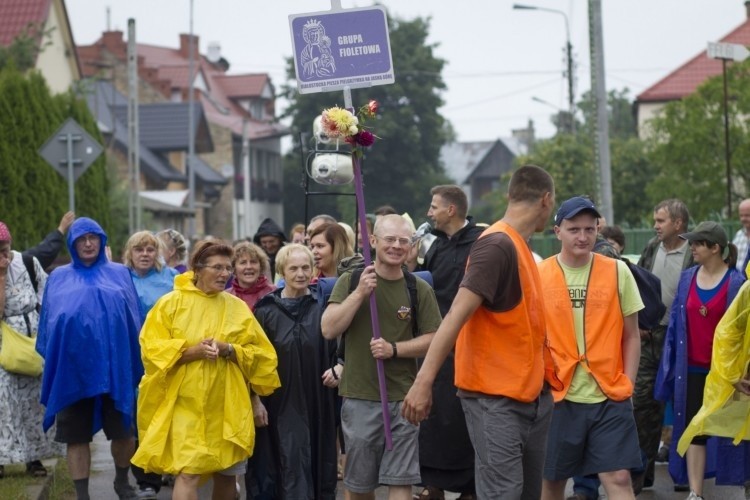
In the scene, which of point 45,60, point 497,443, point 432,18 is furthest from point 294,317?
point 432,18

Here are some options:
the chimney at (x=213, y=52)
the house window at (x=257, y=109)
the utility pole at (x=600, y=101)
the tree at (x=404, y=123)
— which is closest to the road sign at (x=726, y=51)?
the utility pole at (x=600, y=101)

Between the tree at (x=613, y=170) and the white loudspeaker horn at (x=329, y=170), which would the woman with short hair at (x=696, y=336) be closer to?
the white loudspeaker horn at (x=329, y=170)

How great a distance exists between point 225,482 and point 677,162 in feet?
72.1

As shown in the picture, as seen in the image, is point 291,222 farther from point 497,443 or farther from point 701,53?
point 497,443

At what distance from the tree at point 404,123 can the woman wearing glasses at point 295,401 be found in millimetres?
59184

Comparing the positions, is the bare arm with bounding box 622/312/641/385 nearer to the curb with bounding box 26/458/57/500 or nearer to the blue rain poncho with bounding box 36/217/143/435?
the blue rain poncho with bounding box 36/217/143/435

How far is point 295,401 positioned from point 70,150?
28.0 feet

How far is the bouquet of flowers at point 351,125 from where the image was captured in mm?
6871

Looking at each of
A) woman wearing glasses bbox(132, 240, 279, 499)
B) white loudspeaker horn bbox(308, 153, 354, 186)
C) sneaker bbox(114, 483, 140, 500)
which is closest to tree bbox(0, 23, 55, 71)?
white loudspeaker horn bbox(308, 153, 354, 186)

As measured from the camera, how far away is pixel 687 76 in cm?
6341

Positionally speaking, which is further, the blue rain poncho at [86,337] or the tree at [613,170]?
the tree at [613,170]

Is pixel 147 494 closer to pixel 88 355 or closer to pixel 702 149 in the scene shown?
pixel 88 355

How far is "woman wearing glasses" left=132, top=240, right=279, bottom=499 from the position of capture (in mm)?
7855

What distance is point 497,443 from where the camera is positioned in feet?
20.1
